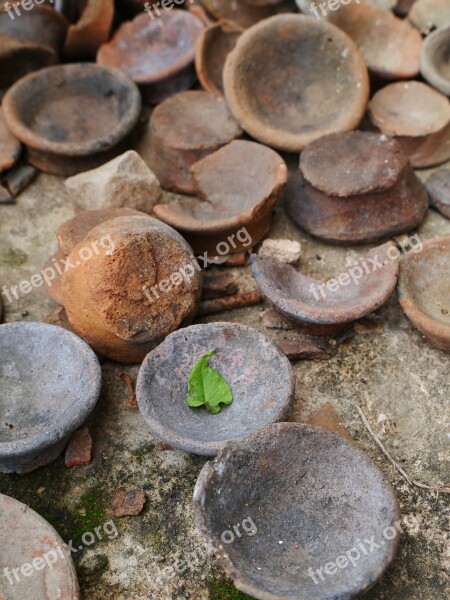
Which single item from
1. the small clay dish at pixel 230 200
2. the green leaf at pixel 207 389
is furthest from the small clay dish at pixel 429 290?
the green leaf at pixel 207 389

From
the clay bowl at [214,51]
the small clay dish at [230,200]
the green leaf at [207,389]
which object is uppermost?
the clay bowl at [214,51]

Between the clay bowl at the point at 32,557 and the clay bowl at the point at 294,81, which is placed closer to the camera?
the clay bowl at the point at 32,557

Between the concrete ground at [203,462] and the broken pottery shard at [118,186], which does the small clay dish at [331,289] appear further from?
the broken pottery shard at [118,186]

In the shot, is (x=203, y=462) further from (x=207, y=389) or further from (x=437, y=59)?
(x=437, y=59)

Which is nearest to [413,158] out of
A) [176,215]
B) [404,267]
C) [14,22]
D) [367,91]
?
[367,91]

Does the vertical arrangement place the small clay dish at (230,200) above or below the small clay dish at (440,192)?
above

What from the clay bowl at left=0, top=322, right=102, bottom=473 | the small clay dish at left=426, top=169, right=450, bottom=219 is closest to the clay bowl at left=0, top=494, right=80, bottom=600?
the clay bowl at left=0, top=322, right=102, bottom=473
